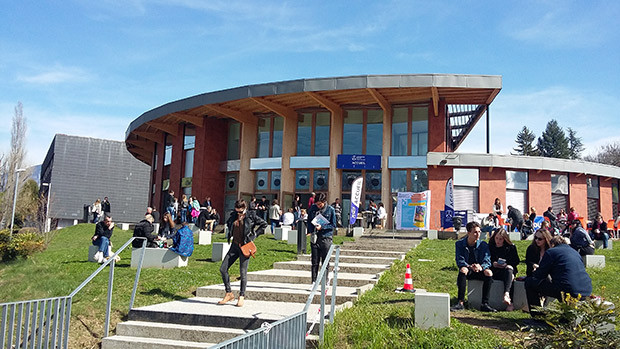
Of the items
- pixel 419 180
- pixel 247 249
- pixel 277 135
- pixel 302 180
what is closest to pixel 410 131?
pixel 419 180

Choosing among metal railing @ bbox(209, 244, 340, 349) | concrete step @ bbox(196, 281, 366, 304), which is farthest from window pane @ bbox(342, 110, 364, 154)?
metal railing @ bbox(209, 244, 340, 349)

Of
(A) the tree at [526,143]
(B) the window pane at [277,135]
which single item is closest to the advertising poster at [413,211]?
(B) the window pane at [277,135]

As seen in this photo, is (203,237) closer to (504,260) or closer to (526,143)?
(504,260)

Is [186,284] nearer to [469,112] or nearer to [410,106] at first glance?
[410,106]

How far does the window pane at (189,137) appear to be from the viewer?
3181 centimetres

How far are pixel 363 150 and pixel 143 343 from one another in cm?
2085

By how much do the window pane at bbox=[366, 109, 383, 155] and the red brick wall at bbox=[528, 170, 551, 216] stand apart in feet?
26.1

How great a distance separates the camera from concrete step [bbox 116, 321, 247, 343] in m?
6.68

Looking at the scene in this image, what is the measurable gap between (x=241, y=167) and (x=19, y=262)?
14.9 m

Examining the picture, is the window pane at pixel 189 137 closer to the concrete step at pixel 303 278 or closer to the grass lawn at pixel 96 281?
the grass lawn at pixel 96 281

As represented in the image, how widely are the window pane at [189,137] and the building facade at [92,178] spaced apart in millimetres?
26210

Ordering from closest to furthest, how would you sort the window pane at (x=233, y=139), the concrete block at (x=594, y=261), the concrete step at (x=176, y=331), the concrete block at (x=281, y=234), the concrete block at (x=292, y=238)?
the concrete step at (x=176, y=331)
the concrete block at (x=594, y=261)
the concrete block at (x=292, y=238)
the concrete block at (x=281, y=234)
the window pane at (x=233, y=139)

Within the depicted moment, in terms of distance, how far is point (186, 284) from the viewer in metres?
9.79

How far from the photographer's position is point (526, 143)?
7575 centimetres
